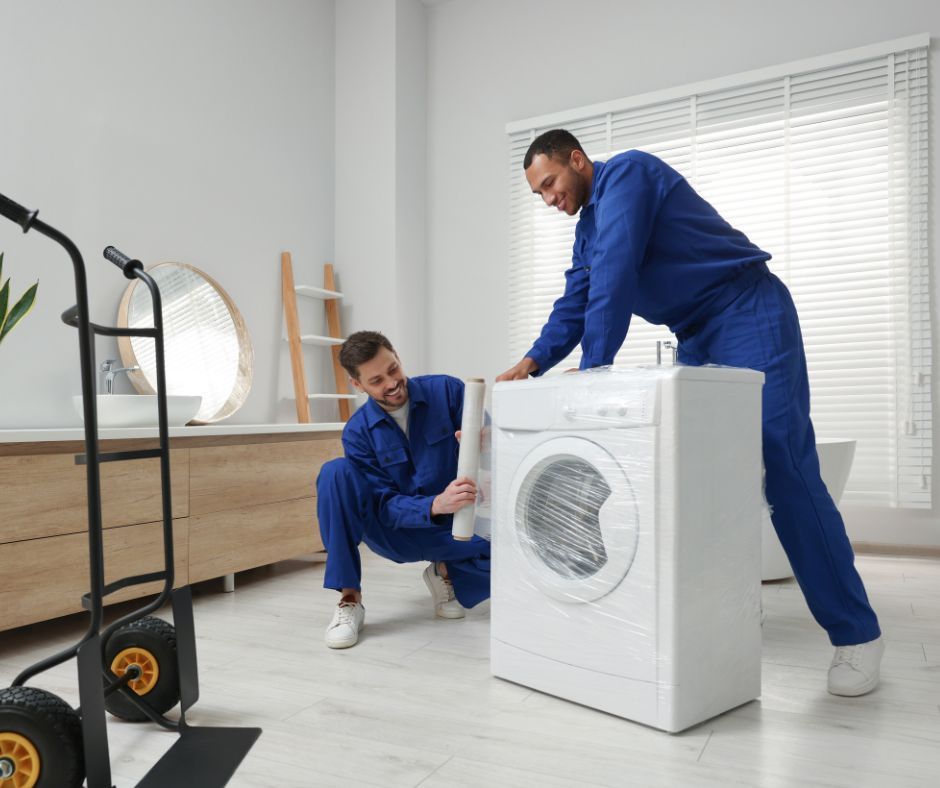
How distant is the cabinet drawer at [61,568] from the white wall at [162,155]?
0.64 m

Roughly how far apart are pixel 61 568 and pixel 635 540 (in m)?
1.57

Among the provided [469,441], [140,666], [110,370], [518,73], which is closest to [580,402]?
[469,441]

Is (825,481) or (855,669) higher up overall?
(825,481)

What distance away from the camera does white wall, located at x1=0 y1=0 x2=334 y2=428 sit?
8.50 feet

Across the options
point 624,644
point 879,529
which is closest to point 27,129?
point 624,644

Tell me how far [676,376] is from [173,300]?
2380 millimetres

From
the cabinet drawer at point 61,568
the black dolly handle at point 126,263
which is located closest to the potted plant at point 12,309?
the cabinet drawer at point 61,568

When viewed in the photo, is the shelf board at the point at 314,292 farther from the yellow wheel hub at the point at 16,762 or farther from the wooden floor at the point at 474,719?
the yellow wheel hub at the point at 16,762

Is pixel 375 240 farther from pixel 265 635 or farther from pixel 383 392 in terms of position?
pixel 265 635

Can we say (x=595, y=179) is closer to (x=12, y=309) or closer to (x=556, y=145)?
(x=556, y=145)

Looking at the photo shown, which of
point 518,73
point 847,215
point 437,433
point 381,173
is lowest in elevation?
point 437,433

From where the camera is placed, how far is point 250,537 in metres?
2.73

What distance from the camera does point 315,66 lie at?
13.4ft

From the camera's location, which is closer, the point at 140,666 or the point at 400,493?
the point at 140,666
